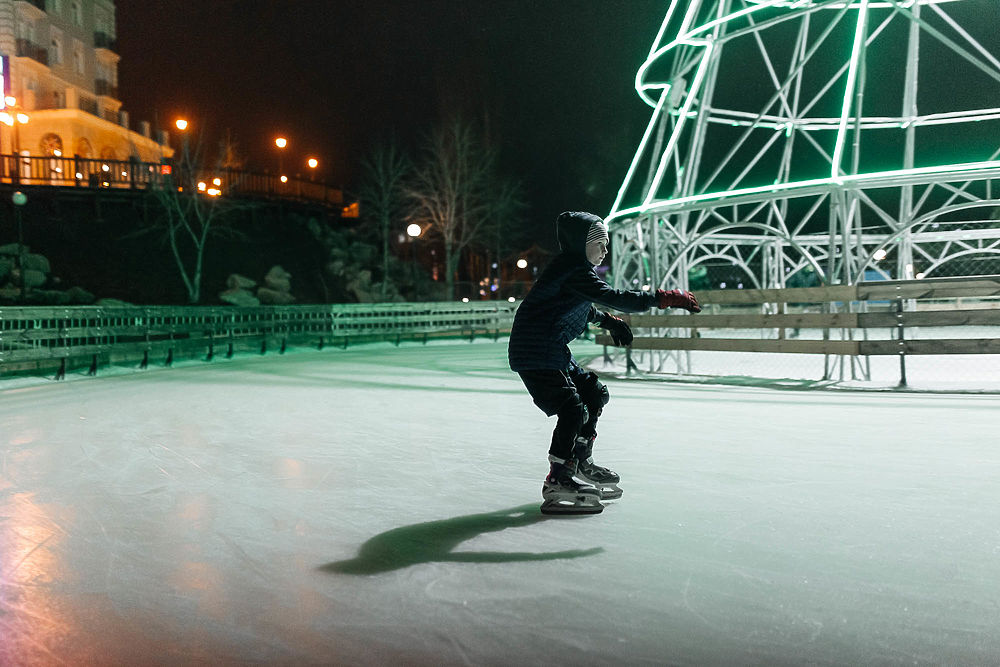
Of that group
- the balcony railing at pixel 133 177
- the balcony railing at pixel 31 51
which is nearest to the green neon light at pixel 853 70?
the balcony railing at pixel 133 177

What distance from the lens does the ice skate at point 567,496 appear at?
15.7 feet

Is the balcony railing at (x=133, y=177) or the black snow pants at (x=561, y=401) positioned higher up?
the balcony railing at (x=133, y=177)

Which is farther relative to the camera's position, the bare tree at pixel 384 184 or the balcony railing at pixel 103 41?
the balcony railing at pixel 103 41

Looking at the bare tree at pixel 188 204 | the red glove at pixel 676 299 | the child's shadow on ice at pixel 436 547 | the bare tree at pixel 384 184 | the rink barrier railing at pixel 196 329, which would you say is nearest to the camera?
the child's shadow on ice at pixel 436 547

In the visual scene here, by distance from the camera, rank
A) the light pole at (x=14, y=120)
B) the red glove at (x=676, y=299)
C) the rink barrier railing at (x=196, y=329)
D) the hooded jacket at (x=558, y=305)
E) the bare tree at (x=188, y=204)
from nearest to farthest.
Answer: the red glove at (x=676, y=299), the hooded jacket at (x=558, y=305), the rink barrier railing at (x=196, y=329), the light pole at (x=14, y=120), the bare tree at (x=188, y=204)

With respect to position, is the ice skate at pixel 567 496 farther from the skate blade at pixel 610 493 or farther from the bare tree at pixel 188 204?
the bare tree at pixel 188 204

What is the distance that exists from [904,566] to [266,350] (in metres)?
20.2

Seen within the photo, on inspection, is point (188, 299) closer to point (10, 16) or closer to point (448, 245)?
point (448, 245)

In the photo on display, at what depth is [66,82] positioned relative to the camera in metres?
44.6

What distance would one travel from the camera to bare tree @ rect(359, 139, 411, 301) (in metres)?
42.8

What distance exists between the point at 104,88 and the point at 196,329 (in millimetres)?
36828

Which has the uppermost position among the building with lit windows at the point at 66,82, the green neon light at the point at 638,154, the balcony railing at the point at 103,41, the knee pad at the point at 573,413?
the balcony railing at the point at 103,41

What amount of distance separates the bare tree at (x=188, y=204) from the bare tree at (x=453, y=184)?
35.6 ft

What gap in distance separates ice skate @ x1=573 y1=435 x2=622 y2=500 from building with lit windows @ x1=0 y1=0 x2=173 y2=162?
1431 inches
